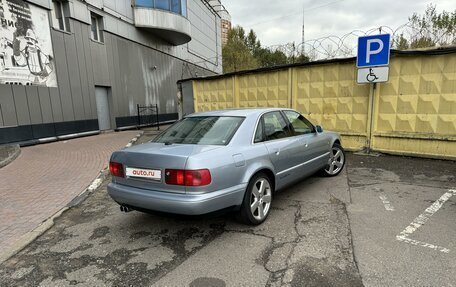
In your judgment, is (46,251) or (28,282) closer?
(28,282)

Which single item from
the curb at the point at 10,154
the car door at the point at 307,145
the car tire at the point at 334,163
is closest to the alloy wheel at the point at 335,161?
the car tire at the point at 334,163

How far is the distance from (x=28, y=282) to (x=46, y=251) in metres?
0.65

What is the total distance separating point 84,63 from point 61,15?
6.60 ft

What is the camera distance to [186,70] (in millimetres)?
24125

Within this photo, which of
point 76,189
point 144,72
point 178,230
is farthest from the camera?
point 144,72

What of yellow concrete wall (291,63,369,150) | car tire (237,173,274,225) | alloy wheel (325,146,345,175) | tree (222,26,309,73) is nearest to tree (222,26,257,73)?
tree (222,26,309,73)

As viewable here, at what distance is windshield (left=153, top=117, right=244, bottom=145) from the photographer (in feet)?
12.1

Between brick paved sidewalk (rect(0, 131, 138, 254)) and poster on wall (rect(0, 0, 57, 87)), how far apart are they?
2.57 meters

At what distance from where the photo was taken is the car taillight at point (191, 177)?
305 centimetres

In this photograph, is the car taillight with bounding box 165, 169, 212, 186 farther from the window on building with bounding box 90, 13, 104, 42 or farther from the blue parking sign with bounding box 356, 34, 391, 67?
the window on building with bounding box 90, 13, 104, 42

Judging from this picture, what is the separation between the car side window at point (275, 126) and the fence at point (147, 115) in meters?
13.0

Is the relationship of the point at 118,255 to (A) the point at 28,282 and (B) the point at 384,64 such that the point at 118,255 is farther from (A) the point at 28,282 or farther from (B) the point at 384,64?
(B) the point at 384,64

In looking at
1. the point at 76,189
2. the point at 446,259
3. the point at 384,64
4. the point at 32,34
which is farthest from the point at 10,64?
the point at 446,259

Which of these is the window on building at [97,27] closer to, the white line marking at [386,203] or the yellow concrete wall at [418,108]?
the yellow concrete wall at [418,108]
